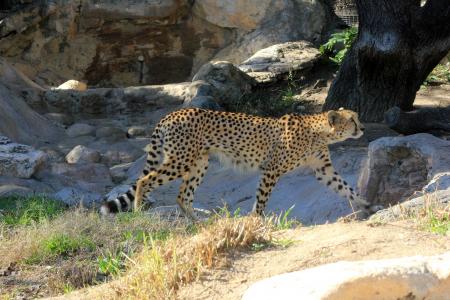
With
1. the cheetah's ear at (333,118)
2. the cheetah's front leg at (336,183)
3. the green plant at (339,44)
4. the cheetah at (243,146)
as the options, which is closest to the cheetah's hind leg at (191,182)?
the cheetah at (243,146)

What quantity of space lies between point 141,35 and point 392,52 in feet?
25.2

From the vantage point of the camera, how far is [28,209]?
A: 24.2 feet

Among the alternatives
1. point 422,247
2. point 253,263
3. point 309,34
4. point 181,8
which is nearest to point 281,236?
point 253,263

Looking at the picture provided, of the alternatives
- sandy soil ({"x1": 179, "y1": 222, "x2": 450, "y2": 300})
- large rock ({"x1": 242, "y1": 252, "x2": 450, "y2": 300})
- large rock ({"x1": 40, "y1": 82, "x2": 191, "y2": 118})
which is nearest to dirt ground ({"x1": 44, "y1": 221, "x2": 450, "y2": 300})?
sandy soil ({"x1": 179, "y1": 222, "x2": 450, "y2": 300})

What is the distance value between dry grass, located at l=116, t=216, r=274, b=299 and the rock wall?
1170 centimetres

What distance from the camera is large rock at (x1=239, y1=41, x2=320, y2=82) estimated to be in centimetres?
1437

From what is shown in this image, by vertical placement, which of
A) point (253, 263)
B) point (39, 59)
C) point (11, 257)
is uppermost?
point (253, 263)

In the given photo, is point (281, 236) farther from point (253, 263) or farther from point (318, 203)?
point (318, 203)

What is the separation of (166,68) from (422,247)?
1359 cm

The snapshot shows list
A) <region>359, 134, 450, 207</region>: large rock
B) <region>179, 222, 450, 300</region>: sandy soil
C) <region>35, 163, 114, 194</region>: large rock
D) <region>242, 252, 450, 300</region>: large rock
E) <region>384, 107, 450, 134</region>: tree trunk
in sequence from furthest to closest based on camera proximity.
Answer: <region>35, 163, 114, 194</region>: large rock
<region>384, 107, 450, 134</region>: tree trunk
<region>359, 134, 450, 207</region>: large rock
<region>179, 222, 450, 300</region>: sandy soil
<region>242, 252, 450, 300</region>: large rock

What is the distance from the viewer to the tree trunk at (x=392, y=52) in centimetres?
1059

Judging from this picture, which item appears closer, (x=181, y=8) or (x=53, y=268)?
(x=53, y=268)

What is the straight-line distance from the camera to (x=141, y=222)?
631 cm

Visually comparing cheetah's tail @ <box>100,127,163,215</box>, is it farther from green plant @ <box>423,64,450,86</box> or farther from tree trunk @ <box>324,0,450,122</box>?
green plant @ <box>423,64,450,86</box>
